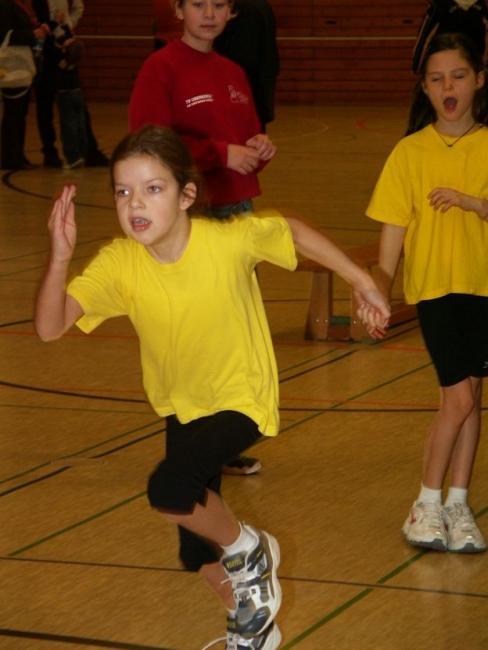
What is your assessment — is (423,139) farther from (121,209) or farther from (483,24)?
(483,24)

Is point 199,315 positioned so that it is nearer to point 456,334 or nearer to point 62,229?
point 62,229

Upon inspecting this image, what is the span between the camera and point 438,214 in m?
3.96

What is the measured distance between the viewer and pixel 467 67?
3.99 metres

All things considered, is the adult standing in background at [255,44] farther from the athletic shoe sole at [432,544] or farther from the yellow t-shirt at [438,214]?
the athletic shoe sole at [432,544]

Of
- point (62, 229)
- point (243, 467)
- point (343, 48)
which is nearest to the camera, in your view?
point (62, 229)

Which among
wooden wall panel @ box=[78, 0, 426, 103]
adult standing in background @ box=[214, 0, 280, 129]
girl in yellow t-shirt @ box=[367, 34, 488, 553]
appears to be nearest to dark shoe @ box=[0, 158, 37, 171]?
adult standing in background @ box=[214, 0, 280, 129]

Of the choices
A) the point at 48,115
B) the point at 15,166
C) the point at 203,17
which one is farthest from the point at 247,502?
the point at 48,115

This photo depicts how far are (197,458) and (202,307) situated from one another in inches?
13.9

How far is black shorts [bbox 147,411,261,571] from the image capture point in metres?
3.06

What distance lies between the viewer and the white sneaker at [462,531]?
3922 mm

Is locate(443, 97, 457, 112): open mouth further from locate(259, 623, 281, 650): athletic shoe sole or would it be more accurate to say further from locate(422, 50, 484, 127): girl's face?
locate(259, 623, 281, 650): athletic shoe sole

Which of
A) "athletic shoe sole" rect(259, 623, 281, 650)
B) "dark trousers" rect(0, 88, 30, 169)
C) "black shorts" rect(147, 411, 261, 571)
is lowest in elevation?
"dark trousers" rect(0, 88, 30, 169)

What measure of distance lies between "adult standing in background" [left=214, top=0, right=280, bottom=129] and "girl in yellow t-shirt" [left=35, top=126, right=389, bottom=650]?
235cm

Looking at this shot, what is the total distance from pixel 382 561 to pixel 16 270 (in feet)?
16.3
